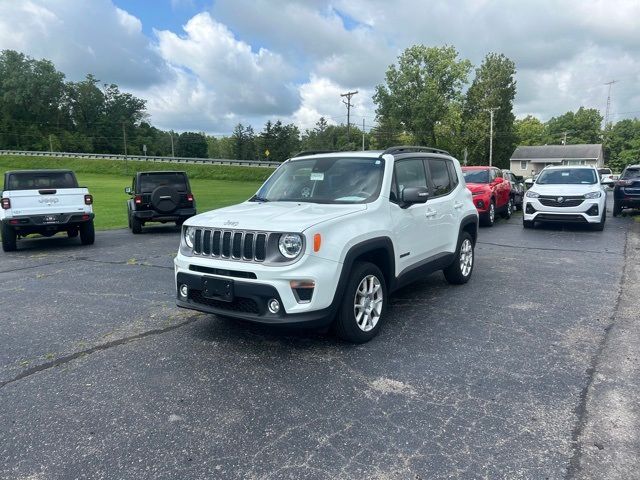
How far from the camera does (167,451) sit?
9.49ft

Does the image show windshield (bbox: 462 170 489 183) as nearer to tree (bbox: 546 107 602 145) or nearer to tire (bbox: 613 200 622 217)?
tire (bbox: 613 200 622 217)

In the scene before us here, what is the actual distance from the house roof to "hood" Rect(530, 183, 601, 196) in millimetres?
69822

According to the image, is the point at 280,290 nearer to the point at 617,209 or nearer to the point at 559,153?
the point at 617,209

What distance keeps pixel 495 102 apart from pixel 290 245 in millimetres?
64181

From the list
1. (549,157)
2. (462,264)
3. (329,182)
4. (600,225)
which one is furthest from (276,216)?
(549,157)

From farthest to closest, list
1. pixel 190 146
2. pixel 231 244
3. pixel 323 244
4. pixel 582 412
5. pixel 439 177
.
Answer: pixel 190 146 → pixel 439 177 → pixel 231 244 → pixel 323 244 → pixel 582 412

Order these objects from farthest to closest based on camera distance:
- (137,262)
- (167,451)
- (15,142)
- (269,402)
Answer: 1. (15,142)
2. (137,262)
3. (269,402)
4. (167,451)

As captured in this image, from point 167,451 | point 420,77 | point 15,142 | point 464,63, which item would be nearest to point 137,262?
point 167,451

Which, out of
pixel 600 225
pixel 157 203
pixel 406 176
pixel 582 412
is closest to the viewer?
pixel 582 412

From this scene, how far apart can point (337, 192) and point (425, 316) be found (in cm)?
174

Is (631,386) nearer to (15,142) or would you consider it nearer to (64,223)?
(64,223)

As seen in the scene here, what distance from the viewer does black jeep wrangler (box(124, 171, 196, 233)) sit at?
12.9 meters

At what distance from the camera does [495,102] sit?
61.2 metres

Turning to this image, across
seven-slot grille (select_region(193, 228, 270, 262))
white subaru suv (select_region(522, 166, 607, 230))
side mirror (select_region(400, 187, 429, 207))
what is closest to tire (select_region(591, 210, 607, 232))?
white subaru suv (select_region(522, 166, 607, 230))
